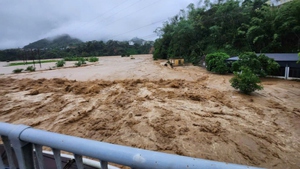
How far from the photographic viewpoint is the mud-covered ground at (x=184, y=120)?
322cm

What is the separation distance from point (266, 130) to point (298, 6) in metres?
13.4

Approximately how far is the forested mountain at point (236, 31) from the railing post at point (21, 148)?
16800 millimetres

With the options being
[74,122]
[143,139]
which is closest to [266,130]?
[143,139]

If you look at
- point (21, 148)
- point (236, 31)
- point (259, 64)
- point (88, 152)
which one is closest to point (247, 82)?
point (259, 64)

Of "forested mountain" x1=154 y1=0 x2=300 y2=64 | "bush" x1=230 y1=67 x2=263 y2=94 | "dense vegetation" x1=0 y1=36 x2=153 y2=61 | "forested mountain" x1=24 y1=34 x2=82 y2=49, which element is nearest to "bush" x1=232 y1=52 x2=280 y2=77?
"bush" x1=230 y1=67 x2=263 y2=94

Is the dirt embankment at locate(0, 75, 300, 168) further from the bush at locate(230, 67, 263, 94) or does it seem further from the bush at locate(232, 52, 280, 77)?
the bush at locate(232, 52, 280, 77)

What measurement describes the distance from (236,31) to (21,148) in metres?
21.1

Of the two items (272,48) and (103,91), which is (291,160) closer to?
(103,91)

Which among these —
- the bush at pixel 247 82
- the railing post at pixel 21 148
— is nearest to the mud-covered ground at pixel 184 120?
the bush at pixel 247 82

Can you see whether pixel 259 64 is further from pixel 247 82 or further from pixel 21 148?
pixel 21 148

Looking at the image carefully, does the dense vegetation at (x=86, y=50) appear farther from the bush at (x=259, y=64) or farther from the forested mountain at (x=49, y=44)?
the bush at (x=259, y=64)

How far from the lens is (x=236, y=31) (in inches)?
714

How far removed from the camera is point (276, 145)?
3324 millimetres

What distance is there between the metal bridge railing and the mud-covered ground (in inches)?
103
